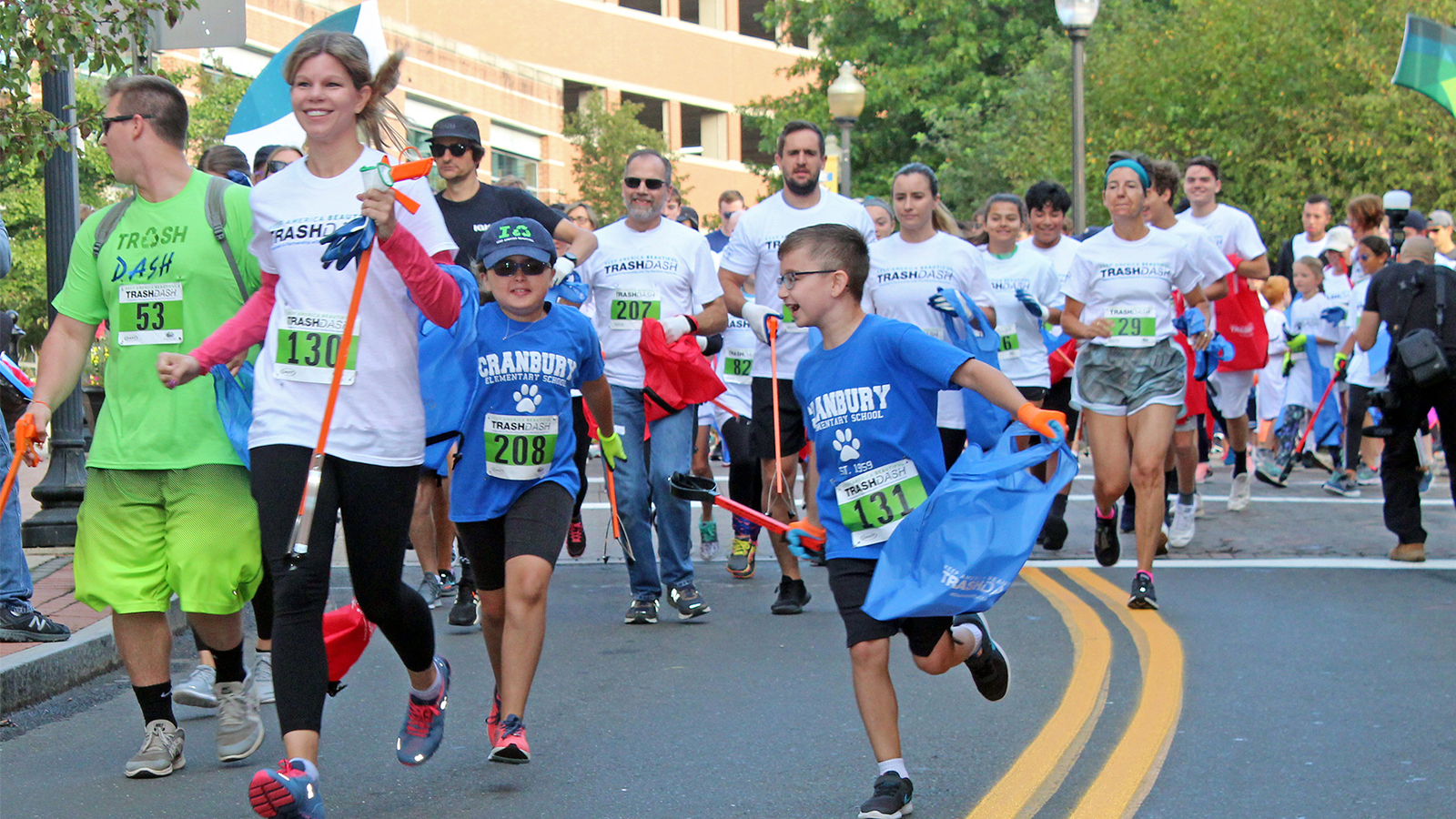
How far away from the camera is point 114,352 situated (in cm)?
511

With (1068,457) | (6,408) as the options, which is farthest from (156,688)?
(6,408)

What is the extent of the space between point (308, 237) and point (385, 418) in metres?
0.54

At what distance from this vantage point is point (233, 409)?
17.0ft

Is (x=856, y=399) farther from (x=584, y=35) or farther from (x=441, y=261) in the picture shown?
(x=584, y=35)

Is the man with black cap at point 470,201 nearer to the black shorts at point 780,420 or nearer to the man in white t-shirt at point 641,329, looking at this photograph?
the man in white t-shirt at point 641,329

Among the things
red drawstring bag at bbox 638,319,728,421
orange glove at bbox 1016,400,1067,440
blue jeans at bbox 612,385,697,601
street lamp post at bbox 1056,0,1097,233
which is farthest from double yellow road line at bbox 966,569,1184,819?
street lamp post at bbox 1056,0,1097,233

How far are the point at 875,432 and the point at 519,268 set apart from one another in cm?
147

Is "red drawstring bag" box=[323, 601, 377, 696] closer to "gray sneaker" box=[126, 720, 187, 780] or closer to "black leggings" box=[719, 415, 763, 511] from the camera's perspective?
"gray sneaker" box=[126, 720, 187, 780]

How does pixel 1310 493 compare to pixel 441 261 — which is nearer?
pixel 441 261

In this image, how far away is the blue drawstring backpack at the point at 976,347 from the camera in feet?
26.7

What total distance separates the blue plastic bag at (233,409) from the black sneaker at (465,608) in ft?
9.01

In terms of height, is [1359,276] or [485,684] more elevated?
[1359,276]

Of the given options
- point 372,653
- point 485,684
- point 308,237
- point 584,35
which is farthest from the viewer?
point 584,35

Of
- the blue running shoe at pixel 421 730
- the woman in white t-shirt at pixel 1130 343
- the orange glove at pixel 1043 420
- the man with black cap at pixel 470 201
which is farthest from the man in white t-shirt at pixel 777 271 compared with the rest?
the orange glove at pixel 1043 420
